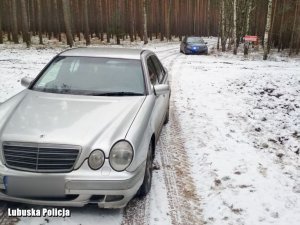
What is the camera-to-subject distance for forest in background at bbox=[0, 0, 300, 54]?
28306 mm

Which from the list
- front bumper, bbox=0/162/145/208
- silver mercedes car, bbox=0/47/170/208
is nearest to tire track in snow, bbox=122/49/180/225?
silver mercedes car, bbox=0/47/170/208

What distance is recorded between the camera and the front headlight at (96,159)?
137 inches

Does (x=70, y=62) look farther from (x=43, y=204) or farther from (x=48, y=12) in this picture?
(x=48, y=12)

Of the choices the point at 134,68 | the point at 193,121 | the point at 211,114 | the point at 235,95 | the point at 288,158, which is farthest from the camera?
the point at 235,95

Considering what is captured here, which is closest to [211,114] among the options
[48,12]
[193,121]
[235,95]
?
[193,121]

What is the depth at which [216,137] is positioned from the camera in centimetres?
661

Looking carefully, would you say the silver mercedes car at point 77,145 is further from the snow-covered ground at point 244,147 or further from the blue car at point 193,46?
the blue car at point 193,46

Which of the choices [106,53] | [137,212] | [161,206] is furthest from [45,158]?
[106,53]

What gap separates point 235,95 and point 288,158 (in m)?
4.54

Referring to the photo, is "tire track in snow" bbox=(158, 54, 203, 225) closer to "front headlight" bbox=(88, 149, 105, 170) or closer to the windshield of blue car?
"front headlight" bbox=(88, 149, 105, 170)

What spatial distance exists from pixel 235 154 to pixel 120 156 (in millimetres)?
2843

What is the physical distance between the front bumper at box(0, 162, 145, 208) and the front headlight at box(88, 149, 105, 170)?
0.04 m

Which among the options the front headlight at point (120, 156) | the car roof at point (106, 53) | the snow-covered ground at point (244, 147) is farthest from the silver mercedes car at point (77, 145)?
the snow-covered ground at point (244, 147)

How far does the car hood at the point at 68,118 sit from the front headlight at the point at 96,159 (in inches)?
4.5
